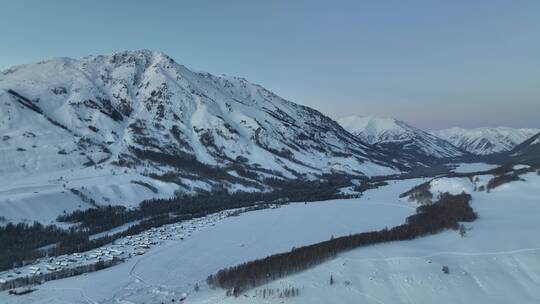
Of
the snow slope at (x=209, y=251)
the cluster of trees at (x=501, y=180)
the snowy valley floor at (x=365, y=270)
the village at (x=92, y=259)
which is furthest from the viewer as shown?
the cluster of trees at (x=501, y=180)

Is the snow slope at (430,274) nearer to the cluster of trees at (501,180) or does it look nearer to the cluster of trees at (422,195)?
the cluster of trees at (501,180)

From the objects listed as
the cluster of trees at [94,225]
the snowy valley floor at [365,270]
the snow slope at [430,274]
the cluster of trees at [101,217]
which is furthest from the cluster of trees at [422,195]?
the cluster of trees at [101,217]

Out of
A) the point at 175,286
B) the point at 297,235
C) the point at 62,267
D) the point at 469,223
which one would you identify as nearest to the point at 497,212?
the point at 469,223

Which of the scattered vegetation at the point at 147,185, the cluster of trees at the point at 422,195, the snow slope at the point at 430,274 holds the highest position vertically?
the scattered vegetation at the point at 147,185

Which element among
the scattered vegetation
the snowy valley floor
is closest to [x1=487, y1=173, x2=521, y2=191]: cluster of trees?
the snowy valley floor

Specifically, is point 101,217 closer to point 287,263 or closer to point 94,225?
point 94,225

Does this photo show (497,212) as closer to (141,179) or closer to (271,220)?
(271,220)

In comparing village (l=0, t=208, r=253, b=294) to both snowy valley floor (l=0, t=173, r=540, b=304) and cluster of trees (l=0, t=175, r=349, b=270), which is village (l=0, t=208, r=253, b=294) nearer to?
snowy valley floor (l=0, t=173, r=540, b=304)

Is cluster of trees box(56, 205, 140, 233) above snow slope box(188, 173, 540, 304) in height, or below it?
above
